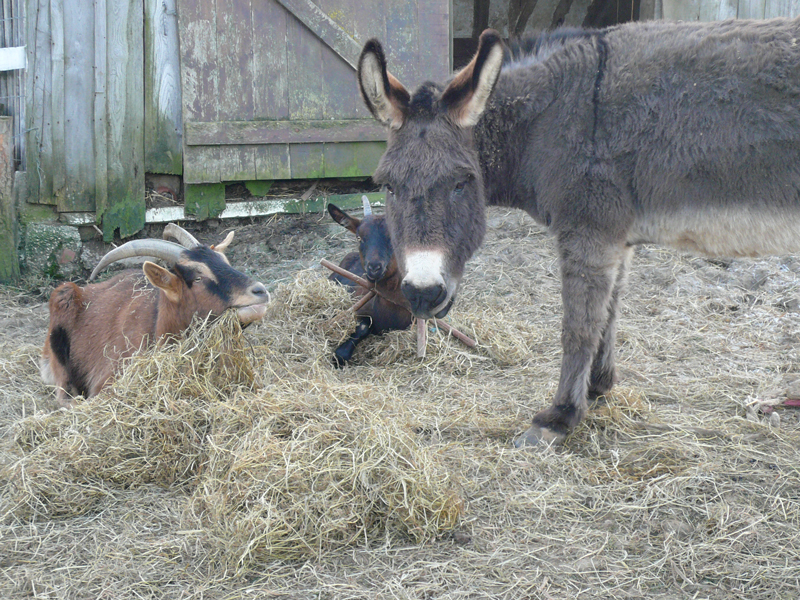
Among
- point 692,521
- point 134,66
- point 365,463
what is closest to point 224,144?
point 134,66

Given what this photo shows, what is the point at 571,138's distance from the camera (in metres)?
3.54

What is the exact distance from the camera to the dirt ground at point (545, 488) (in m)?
2.64

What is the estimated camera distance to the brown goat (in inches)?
160

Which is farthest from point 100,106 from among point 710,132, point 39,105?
point 710,132

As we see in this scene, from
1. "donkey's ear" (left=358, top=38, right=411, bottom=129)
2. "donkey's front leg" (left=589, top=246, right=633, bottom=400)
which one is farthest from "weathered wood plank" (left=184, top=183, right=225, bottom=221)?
"donkey's front leg" (left=589, top=246, right=633, bottom=400)

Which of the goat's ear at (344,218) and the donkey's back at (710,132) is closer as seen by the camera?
the donkey's back at (710,132)

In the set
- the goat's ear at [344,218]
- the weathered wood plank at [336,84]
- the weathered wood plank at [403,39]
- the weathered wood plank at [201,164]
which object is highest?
the weathered wood plank at [403,39]

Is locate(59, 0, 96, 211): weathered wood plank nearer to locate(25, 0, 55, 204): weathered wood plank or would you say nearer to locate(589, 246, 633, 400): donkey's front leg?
locate(25, 0, 55, 204): weathered wood plank

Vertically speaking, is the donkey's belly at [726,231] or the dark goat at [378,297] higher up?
the donkey's belly at [726,231]

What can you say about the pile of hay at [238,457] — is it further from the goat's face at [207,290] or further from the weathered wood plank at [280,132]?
the weathered wood plank at [280,132]

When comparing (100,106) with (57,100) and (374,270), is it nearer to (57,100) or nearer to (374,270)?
(57,100)

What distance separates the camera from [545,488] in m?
3.28

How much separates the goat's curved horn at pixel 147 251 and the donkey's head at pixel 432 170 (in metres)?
1.32

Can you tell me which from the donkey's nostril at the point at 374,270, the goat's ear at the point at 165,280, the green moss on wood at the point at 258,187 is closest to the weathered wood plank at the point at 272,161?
the green moss on wood at the point at 258,187
